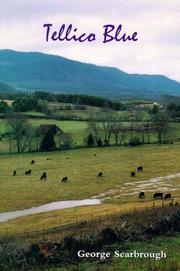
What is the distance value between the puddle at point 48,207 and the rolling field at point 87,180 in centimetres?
127

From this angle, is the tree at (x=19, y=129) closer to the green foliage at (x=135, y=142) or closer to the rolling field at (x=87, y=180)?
the rolling field at (x=87, y=180)

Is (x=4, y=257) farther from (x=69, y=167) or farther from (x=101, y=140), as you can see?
(x=101, y=140)

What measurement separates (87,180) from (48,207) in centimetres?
1672

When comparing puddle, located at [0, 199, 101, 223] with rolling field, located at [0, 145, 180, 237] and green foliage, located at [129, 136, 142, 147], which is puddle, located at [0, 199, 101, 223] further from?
green foliage, located at [129, 136, 142, 147]

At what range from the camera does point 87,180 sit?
2781 inches

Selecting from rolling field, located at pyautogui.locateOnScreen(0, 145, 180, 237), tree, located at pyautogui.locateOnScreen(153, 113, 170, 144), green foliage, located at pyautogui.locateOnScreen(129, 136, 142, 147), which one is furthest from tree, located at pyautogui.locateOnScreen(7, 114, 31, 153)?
tree, located at pyautogui.locateOnScreen(153, 113, 170, 144)

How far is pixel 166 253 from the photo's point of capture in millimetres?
29156

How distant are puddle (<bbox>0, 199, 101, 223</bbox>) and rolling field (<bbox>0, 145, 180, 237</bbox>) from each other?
1.27m

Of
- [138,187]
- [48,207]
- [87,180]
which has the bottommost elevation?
[48,207]

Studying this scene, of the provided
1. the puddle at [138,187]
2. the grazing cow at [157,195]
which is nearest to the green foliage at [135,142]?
the puddle at [138,187]

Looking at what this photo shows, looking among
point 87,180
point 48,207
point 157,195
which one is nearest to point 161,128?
point 87,180

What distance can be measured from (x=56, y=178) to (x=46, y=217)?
25864 millimetres

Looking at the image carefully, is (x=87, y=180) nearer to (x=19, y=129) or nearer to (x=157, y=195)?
(x=157, y=195)

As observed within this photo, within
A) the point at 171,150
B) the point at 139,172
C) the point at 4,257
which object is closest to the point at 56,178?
the point at 139,172
